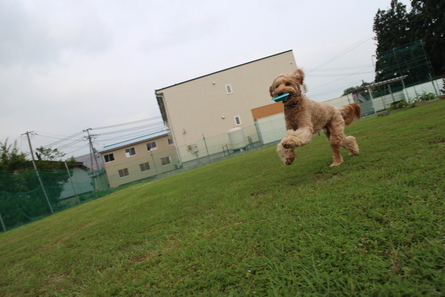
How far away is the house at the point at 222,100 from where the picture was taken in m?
25.6

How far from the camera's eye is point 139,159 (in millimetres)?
25734

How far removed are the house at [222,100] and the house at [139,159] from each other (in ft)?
8.14

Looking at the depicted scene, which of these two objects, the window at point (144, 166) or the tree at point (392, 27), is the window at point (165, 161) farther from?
the tree at point (392, 27)

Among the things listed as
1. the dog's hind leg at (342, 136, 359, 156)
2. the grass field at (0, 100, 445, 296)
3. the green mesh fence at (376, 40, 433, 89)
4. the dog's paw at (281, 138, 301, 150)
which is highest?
the green mesh fence at (376, 40, 433, 89)

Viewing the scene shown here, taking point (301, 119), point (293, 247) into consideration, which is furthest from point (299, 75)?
point (293, 247)

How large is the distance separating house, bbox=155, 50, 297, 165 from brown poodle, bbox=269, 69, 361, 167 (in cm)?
2182

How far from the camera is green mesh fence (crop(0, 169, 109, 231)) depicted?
1007 cm

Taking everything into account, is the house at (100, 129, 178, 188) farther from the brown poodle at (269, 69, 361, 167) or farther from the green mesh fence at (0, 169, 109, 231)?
the brown poodle at (269, 69, 361, 167)

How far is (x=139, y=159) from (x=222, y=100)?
1047 cm

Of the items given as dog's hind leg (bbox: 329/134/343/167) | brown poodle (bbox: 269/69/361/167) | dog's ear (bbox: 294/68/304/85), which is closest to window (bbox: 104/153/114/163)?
brown poodle (bbox: 269/69/361/167)

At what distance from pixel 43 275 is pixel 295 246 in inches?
98.6

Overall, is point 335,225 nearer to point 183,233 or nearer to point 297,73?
point 183,233

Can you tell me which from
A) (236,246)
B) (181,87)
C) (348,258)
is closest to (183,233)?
(236,246)

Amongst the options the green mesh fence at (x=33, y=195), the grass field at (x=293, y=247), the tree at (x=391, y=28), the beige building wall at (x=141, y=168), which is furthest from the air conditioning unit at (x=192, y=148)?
the tree at (x=391, y=28)
